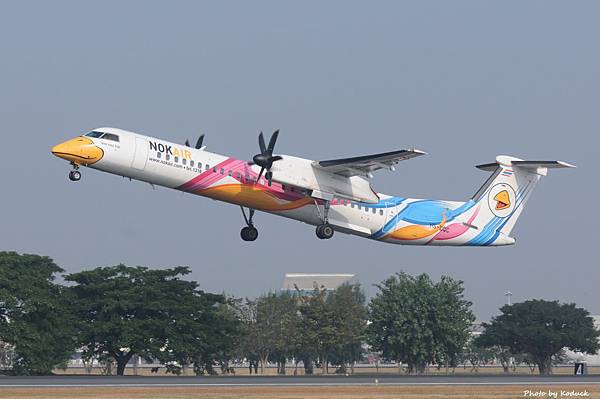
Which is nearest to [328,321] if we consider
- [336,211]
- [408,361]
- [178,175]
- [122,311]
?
[408,361]

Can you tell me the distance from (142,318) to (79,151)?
33.1 meters

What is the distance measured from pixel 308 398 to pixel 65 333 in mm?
35111

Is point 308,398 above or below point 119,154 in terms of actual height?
below

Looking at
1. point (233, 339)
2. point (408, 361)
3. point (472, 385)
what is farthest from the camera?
point (408, 361)

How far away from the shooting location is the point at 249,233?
48.8 metres

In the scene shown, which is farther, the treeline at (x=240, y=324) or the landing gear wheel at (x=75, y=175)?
the treeline at (x=240, y=324)

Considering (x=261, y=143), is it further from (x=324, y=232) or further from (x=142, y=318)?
(x=142, y=318)

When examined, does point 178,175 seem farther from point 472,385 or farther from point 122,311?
point 122,311

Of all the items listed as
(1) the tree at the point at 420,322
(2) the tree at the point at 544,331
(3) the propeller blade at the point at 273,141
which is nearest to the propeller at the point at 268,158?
(3) the propeller blade at the point at 273,141

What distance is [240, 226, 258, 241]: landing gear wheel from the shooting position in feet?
160

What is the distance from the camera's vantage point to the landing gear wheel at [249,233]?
160 feet

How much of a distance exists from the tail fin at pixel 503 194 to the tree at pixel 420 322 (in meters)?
30.2

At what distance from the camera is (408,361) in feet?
275

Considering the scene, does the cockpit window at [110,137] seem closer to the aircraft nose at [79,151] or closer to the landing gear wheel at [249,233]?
the aircraft nose at [79,151]
